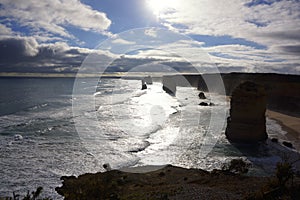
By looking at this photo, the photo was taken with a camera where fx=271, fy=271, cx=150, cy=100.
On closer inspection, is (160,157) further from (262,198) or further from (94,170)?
(262,198)

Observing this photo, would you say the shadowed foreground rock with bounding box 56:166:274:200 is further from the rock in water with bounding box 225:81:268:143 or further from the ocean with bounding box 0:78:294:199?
the rock in water with bounding box 225:81:268:143

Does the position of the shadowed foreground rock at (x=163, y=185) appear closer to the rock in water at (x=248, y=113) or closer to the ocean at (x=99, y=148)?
the ocean at (x=99, y=148)

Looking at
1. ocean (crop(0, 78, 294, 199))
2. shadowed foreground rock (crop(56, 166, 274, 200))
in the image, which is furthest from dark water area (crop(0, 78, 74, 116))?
shadowed foreground rock (crop(56, 166, 274, 200))

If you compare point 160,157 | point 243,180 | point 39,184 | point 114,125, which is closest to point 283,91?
point 114,125

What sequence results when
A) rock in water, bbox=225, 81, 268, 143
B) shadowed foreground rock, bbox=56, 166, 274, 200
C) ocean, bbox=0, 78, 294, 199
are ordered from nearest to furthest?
shadowed foreground rock, bbox=56, 166, 274, 200, ocean, bbox=0, 78, 294, 199, rock in water, bbox=225, 81, 268, 143

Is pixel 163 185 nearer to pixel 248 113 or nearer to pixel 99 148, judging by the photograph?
pixel 99 148

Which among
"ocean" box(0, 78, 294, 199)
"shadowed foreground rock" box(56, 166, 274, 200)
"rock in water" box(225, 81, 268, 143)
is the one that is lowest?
"ocean" box(0, 78, 294, 199)

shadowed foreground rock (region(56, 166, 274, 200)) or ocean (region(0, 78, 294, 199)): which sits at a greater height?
shadowed foreground rock (region(56, 166, 274, 200))
